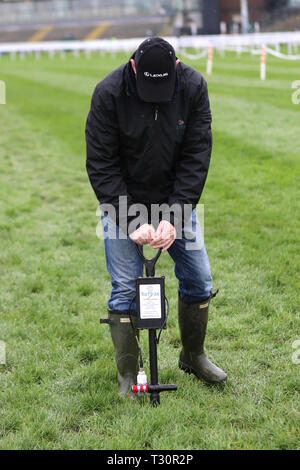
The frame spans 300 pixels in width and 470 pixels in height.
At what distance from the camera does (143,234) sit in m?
3.27

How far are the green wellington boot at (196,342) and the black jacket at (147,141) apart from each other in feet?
2.33

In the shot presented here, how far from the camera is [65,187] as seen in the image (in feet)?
29.2

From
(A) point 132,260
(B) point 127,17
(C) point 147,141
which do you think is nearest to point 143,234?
(A) point 132,260

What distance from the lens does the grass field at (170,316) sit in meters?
3.28

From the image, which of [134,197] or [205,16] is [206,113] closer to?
[134,197]

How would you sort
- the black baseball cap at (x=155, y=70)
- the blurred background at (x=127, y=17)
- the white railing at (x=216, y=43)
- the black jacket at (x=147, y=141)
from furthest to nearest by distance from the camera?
the blurred background at (x=127, y=17) → the white railing at (x=216, y=43) → the black jacket at (x=147, y=141) → the black baseball cap at (x=155, y=70)

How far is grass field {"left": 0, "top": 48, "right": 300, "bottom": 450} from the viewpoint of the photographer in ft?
10.8

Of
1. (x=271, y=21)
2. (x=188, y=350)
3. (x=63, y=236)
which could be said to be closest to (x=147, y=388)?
(x=188, y=350)

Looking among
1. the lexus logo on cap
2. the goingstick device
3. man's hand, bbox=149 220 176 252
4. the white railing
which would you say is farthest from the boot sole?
the white railing

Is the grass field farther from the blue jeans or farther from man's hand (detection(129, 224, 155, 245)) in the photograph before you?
man's hand (detection(129, 224, 155, 245))

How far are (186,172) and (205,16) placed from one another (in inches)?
2028

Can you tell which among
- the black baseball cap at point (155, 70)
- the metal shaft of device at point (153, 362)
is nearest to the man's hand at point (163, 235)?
the metal shaft of device at point (153, 362)

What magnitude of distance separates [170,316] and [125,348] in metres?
1.17

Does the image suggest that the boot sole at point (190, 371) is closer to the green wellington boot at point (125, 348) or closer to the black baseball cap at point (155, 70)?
the green wellington boot at point (125, 348)
